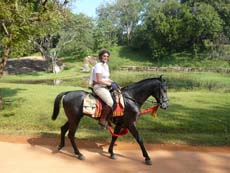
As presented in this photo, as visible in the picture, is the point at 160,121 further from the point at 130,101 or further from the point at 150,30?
the point at 150,30

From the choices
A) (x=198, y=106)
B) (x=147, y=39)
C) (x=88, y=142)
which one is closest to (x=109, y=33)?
(x=147, y=39)

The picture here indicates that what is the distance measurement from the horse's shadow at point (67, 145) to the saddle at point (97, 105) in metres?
1.06

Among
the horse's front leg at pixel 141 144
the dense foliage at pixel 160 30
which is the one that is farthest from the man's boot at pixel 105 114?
the dense foliage at pixel 160 30

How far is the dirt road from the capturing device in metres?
6.64

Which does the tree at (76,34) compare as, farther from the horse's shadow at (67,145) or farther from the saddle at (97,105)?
the saddle at (97,105)

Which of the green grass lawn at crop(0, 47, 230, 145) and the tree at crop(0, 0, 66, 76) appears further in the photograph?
the tree at crop(0, 0, 66, 76)

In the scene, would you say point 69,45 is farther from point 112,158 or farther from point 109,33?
point 112,158

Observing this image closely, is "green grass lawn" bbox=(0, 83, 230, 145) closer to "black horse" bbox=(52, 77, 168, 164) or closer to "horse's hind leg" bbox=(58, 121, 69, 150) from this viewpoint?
Answer: "horse's hind leg" bbox=(58, 121, 69, 150)

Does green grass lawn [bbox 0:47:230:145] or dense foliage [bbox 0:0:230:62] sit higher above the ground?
dense foliage [bbox 0:0:230:62]

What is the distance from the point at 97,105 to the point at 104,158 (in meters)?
1.21

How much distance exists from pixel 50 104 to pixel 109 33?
4385 centimetres

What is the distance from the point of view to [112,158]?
289 inches

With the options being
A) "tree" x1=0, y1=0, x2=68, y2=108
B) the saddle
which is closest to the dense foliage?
"tree" x1=0, y1=0, x2=68, y2=108

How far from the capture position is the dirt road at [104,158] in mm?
6645
